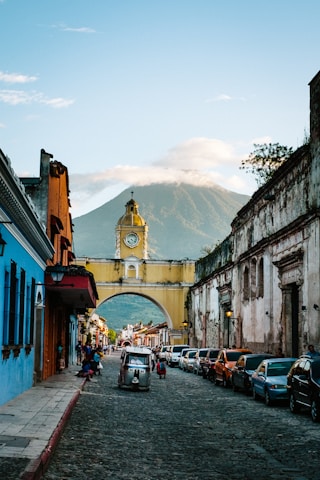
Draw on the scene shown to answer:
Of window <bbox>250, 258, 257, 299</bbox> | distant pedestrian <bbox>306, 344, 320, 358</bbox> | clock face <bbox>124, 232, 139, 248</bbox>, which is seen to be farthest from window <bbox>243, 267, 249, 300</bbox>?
clock face <bbox>124, 232, 139, 248</bbox>

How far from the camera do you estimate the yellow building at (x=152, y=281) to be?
68.8 m

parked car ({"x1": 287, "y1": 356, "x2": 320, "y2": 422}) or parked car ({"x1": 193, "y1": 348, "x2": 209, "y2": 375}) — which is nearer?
parked car ({"x1": 287, "y1": 356, "x2": 320, "y2": 422})

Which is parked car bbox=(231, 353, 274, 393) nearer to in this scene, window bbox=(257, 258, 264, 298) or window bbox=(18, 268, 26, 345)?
window bbox=(18, 268, 26, 345)

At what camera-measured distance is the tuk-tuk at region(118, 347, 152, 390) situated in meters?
24.9

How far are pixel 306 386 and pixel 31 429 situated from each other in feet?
20.6

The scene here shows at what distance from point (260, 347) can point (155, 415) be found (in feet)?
56.7

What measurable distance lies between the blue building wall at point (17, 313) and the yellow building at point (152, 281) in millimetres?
45321

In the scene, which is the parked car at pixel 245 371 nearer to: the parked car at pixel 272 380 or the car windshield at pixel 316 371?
the parked car at pixel 272 380

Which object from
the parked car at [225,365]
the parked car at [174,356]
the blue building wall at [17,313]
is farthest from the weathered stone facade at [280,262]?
the blue building wall at [17,313]

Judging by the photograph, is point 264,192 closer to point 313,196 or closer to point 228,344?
point 313,196

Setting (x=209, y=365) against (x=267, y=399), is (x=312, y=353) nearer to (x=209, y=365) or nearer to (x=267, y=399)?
(x=267, y=399)

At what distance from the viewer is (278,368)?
20.1 meters

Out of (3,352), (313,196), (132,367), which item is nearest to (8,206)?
(3,352)

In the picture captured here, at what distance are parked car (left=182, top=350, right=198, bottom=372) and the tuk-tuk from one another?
16.7m
